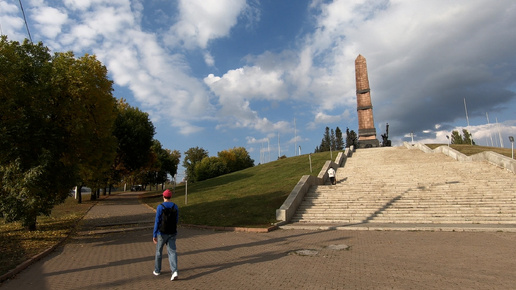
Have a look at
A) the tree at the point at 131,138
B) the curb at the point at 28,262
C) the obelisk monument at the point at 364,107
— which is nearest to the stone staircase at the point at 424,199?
the curb at the point at 28,262

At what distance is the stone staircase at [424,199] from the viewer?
457 inches

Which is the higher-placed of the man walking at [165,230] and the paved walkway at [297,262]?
the man walking at [165,230]

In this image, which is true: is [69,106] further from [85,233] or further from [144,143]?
[144,143]

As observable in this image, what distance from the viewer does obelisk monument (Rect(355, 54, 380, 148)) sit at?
1559 inches

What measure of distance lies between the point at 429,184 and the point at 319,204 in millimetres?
6020

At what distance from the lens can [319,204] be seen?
1433 centimetres

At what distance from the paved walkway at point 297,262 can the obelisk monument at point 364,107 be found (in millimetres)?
31673

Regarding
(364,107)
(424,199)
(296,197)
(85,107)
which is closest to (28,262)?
(85,107)

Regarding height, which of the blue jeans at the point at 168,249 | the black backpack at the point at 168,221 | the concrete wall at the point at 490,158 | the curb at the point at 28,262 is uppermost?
the concrete wall at the point at 490,158

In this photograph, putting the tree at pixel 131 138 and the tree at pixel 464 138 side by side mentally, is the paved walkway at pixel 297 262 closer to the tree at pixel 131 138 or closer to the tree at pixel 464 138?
the tree at pixel 131 138

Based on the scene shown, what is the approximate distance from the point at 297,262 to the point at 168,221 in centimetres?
294

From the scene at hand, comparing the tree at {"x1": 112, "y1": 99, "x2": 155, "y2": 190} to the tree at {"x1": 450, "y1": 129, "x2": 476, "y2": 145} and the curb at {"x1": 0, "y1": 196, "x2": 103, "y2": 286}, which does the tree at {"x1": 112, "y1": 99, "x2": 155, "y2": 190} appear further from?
the tree at {"x1": 450, "y1": 129, "x2": 476, "y2": 145}

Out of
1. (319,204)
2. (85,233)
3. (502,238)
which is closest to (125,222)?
(85,233)

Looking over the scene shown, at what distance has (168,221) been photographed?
18.6 feet
